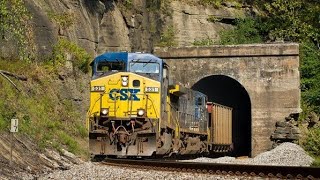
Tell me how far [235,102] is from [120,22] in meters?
10.5

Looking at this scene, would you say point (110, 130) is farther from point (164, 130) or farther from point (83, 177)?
point (83, 177)

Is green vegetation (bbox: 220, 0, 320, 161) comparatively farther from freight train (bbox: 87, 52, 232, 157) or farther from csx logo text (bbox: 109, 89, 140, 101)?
csx logo text (bbox: 109, 89, 140, 101)

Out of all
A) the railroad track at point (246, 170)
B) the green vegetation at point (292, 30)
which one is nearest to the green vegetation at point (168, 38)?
the green vegetation at point (292, 30)

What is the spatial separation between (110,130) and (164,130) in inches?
68.1

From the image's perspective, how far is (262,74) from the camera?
96.2ft

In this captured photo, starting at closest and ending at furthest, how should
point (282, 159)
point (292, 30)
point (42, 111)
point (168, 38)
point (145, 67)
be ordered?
point (145, 67), point (42, 111), point (282, 159), point (168, 38), point (292, 30)

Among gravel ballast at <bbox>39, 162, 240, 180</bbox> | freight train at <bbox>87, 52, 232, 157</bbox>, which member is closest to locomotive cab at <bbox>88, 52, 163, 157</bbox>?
freight train at <bbox>87, 52, 232, 157</bbox>

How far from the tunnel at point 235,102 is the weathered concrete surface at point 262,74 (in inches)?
118

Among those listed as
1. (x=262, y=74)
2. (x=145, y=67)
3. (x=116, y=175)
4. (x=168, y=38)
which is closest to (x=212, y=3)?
(x=168, y=38)

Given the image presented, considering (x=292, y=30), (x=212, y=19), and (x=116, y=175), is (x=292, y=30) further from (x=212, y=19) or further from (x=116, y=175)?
(x=116, y=175)

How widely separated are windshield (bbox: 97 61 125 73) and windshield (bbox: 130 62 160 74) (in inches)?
14.4

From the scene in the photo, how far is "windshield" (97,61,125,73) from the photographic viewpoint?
1658 centimetres

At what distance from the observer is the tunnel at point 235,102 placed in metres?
33.7

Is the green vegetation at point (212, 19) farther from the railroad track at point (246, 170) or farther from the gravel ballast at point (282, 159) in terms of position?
the railroad track at point (246, 170)
